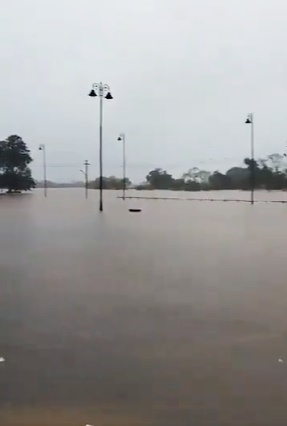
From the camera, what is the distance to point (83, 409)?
11.1 feet

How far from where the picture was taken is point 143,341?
4.80 metres

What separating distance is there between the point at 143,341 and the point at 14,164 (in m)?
71.6

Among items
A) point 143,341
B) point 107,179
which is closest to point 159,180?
point 107,179

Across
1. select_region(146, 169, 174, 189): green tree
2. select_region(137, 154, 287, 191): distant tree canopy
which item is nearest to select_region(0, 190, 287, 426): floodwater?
select_region(137, 154, 287, 191): distant tree canopy

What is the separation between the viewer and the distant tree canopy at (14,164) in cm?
7375

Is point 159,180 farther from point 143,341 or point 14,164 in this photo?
point 143,341

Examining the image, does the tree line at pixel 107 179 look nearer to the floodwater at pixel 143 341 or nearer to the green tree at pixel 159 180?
the green tree at pixel 159 180

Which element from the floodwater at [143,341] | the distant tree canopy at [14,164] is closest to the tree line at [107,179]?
the distant tree canopy at [14,164]

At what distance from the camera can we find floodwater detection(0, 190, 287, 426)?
11.2 ft

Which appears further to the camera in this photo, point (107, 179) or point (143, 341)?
Result: point (107, 179)

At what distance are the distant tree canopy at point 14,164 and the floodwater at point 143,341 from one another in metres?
65.6

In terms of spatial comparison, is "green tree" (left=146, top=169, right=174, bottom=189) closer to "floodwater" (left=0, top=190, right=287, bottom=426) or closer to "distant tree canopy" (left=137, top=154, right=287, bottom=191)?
"distant tree canopy" (left=137, top=154, right=287, bottom=191)

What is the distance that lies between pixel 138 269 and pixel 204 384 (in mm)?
5222

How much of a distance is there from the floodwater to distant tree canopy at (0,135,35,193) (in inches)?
2582
